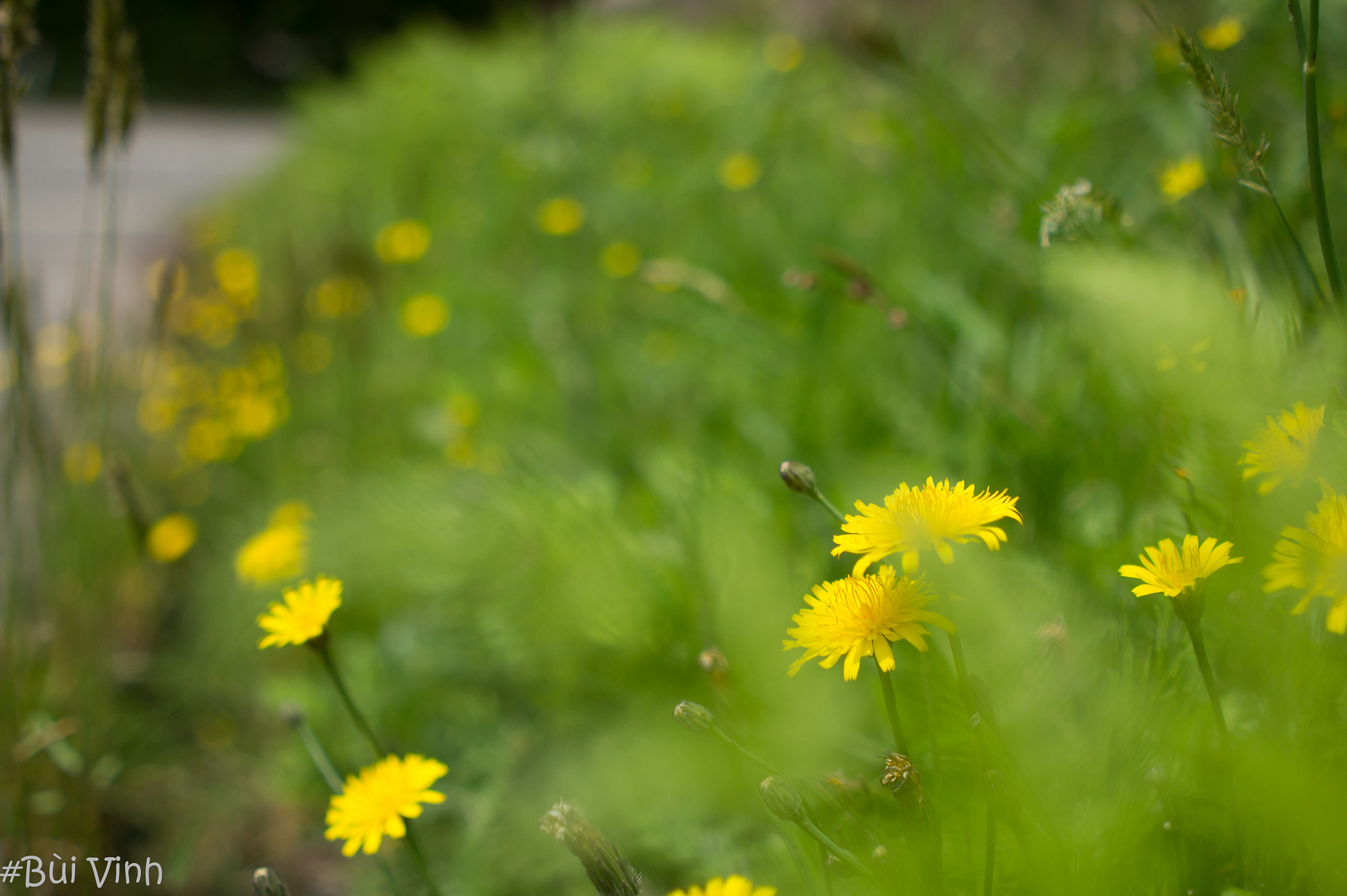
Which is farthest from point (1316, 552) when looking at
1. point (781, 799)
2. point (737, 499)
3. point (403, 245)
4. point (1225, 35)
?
point (403, 245)

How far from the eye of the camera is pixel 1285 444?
0.44 meters

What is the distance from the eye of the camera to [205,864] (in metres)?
1.04

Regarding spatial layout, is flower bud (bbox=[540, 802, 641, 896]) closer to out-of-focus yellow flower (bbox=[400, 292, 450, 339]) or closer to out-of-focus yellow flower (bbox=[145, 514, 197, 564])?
out-of-focus yellow flower (bbox=[145, 514, 197, 564])

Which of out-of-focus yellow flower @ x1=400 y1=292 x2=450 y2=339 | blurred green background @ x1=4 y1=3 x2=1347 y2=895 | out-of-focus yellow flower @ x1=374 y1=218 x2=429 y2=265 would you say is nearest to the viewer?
blurred green background @ x1=4 y1=3 x2=1347 y2=895

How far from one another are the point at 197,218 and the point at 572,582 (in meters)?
3.92

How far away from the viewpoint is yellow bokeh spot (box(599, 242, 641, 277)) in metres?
1.83

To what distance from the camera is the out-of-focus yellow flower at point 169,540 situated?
131cm

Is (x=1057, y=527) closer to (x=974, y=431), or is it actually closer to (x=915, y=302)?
(x=974, y=431)

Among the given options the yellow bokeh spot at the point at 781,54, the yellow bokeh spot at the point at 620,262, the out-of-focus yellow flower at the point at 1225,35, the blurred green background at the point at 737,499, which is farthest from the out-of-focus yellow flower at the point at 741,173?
the out-of-focus yellow flower at the point at 1225,35

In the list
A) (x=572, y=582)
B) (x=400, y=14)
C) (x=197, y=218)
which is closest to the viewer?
(x=572, y=582)

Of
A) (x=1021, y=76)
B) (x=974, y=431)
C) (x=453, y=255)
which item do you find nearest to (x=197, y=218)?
(x=453, y=255)

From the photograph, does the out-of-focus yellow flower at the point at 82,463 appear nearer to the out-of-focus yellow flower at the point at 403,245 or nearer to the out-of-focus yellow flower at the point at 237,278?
the out-of-focus yellow flower at the point at 237,278

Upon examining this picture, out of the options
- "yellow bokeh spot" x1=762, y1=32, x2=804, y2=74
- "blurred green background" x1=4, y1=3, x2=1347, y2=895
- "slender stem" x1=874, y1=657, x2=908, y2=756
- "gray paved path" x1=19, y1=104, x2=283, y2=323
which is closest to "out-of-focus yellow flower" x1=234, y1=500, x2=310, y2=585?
"blurred green background" x1=4, y1=3, x2=1347, y2=895

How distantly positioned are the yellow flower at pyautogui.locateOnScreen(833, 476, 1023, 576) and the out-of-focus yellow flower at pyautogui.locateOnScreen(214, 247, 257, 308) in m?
1.64
